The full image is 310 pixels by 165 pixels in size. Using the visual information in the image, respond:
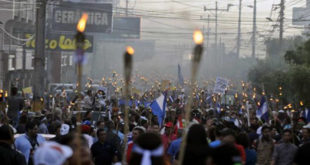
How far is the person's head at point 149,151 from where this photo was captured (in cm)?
625

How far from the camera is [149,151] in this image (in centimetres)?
629

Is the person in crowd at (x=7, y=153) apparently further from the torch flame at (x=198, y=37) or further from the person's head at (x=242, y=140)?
the torch flame at (x=198, y=37)

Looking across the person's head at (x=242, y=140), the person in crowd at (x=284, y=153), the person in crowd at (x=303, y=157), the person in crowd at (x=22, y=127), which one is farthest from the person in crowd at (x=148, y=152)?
the person in crowd at (x=22, y=127)

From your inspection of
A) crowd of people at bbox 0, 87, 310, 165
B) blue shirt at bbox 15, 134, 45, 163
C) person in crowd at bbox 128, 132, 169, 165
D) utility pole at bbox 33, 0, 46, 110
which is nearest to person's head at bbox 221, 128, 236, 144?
crowd of people at bbox 0, 87, 310, 165

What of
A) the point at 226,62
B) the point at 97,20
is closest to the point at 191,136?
the point at 97,20

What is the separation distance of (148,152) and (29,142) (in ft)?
17.7

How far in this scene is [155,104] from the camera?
17.2 metres

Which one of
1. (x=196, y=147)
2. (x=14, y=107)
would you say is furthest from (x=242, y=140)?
(x=14, y=107)

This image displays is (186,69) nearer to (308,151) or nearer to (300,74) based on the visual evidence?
(300,74)

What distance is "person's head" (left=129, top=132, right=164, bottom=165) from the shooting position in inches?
246

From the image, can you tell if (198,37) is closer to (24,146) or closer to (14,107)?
(24,146)

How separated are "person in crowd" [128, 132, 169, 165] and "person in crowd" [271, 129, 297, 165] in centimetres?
518

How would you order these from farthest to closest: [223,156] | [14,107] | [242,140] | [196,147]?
[14,107], [242,140], [196,147], [223,156]

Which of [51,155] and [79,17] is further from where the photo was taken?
[79,17]
